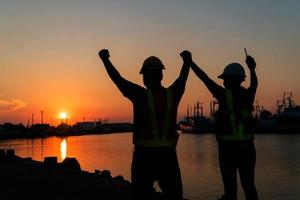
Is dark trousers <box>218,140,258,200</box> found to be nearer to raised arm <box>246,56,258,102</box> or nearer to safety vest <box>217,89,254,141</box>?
safety vest <box>217,89,254,141</box>

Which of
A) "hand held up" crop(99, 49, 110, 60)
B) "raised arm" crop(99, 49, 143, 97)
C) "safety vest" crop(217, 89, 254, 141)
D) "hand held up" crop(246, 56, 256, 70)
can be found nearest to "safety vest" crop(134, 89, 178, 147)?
"raised arm" crop(99, 49, 143, 97)

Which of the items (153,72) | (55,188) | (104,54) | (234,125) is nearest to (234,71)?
(234,125)

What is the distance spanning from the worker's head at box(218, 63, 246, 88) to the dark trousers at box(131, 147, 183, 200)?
141 centimetres

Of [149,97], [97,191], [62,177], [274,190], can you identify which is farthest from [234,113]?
[274,190]

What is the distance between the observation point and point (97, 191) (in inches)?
476

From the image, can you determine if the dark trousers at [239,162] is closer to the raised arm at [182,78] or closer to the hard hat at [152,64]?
the raised arm at [182,78]

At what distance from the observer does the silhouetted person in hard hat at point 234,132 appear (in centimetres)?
578

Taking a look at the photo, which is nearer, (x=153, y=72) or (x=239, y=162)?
(x=153, y=72)

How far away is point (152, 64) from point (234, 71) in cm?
133

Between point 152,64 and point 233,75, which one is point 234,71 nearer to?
point 233,75

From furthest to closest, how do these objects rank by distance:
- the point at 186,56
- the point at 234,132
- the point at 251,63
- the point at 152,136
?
the point at 251,63 < the point at 234,132 < the point at 186,56 < the point at 152,136

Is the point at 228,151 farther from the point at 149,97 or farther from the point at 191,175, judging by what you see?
the point at 191,175

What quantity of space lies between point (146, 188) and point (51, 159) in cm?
1543

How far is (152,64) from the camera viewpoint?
4.98m
